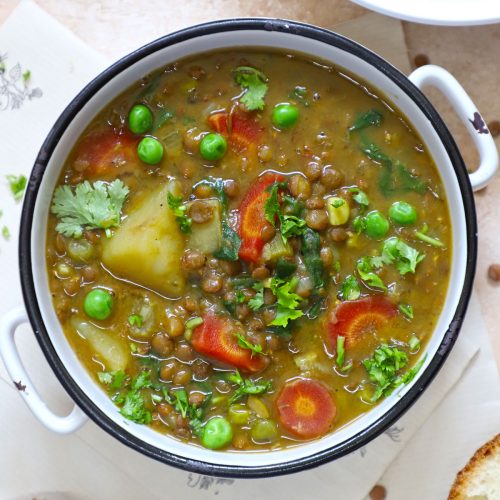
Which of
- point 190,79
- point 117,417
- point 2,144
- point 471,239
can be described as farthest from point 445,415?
point 2,144

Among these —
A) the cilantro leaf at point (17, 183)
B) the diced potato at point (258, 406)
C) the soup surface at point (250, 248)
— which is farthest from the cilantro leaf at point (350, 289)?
the cilantro leaf at point (17, 183)

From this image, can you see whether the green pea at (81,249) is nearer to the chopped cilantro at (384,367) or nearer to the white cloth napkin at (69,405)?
the white cloth napkin at (69,405)

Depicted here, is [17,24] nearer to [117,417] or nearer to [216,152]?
[216,152]

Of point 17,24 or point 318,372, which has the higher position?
point 17,24

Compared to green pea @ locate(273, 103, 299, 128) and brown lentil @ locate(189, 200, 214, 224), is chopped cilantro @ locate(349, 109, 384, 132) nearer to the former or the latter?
green pea @ locate(273, 103, 299, 128)

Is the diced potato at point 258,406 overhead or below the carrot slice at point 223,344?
below

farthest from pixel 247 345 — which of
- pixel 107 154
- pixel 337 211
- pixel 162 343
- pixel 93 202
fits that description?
pixel 107 154

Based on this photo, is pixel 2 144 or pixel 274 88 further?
pixel 2 144
